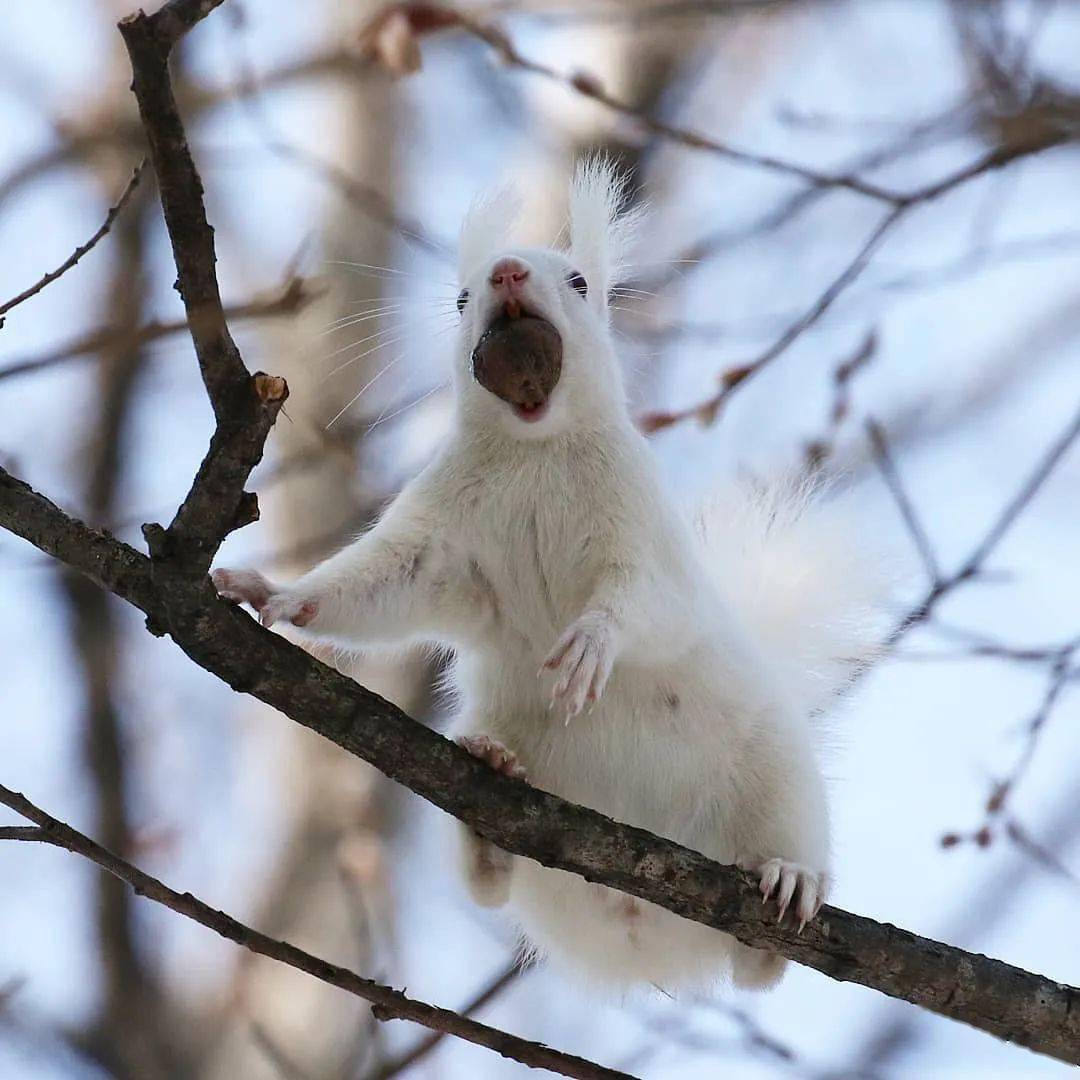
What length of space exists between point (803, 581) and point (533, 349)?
4.41 feet

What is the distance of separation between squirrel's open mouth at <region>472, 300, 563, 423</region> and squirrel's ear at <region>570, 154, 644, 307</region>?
1.71 ft

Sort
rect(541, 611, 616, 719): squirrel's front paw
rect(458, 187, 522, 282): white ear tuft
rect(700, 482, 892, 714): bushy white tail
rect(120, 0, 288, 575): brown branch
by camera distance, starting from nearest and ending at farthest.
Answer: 1. rect(120, 0, 288, 575): brown branch
2. rect(541, 611, 616, 719): squirrel's front paw
3. rect(458, 187, 522, 282): white ear tuft
4. rect(700, 482, 892, 714): bushy white tail

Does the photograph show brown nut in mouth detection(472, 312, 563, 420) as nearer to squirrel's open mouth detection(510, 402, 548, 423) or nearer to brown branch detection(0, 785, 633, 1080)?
squirrel's open mouth detection(510, 402, 548, 423)

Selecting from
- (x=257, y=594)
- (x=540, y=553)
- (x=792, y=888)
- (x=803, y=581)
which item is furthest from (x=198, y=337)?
(x=803, y=581)

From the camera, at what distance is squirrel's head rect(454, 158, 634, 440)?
3186mm

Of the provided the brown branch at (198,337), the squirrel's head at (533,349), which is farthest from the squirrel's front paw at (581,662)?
the brown branch at (198,337)

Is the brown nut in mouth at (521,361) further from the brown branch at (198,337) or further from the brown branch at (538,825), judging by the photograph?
the brown branch at (198,337)

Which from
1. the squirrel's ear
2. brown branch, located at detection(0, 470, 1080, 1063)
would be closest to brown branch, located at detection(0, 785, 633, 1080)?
brown branch, located at detection(0, 470, 1080, 1063)

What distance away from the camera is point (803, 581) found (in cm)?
417

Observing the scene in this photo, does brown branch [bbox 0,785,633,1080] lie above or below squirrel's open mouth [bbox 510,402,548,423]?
below

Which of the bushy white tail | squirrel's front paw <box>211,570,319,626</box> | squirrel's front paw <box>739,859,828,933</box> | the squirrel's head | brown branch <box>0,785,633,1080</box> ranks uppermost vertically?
the bushy white tail

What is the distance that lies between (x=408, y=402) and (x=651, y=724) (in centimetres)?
147

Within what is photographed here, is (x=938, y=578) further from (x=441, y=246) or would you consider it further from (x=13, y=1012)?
(x=13, y=1012)

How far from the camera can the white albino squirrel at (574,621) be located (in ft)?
10.4
